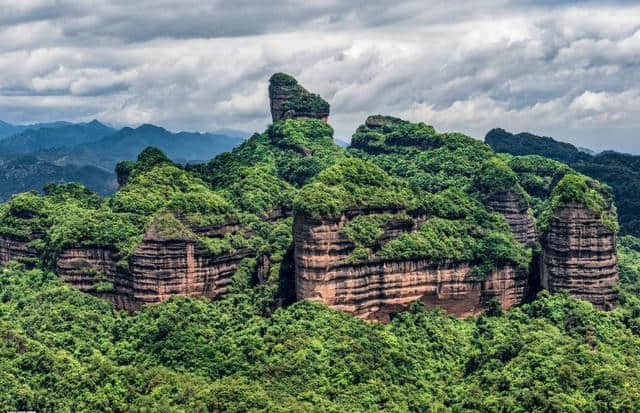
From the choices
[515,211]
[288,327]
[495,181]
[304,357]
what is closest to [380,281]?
[288,327]

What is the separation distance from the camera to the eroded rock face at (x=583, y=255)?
7725 centimetres

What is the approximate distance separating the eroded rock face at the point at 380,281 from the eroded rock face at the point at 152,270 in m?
9.48

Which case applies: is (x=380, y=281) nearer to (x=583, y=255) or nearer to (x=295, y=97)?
(x=583, y=255)

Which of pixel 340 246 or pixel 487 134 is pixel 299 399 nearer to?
pixel 340 246

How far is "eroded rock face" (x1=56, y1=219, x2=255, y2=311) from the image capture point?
3100 inches

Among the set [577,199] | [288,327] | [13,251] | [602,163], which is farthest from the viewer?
[602,163]

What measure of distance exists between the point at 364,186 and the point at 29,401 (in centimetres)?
3567

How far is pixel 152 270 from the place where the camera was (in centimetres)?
7881

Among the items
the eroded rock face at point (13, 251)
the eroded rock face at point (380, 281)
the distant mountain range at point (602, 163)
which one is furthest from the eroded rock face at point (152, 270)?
the distant mountain range at point (602, 163)

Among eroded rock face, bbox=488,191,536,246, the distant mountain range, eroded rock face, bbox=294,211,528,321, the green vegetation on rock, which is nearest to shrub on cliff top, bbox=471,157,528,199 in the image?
eroded rock face, bbox=488,191,536,246

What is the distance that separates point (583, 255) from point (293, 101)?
65.8 metres

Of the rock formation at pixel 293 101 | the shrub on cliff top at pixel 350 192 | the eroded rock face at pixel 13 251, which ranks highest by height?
the rock formation at pixel 293 101

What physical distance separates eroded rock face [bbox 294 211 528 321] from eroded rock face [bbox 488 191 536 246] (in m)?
12.4

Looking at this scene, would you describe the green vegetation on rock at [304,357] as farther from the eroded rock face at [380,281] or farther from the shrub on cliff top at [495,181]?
the shrub on cliff top at [495,181]
